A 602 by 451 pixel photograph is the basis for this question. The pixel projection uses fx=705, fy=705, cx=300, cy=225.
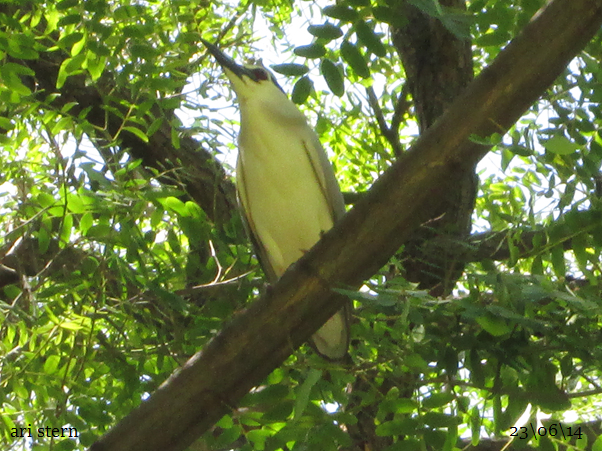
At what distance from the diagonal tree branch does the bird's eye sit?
1118 millimetres

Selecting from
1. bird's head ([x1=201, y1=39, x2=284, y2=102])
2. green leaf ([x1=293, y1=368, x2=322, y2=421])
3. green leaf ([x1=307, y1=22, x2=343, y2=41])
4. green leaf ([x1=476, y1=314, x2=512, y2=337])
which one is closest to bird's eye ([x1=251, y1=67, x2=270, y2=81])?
bird's head ([x1=201, y1=39, x2=284, y2=102])

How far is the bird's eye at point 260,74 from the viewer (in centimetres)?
247

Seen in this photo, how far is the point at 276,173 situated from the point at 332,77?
2.69 ft

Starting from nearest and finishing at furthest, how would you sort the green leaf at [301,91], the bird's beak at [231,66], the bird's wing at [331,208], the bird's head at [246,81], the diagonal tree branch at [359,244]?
the diagonal tree branch at [359,244] → the green leaf at [301,91] → the bird's wing at [331,208] → the bird's beak at [231,66] → the bird's head at [246,81]

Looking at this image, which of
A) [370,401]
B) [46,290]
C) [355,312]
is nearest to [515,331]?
[370,401]

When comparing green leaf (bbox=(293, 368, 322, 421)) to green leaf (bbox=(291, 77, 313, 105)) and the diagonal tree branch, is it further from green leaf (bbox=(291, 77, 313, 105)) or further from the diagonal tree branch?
green leaf (bbox=(291, 77, 313, 105))

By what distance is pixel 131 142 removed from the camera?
2.61 metres

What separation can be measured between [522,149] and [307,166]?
1.20 m

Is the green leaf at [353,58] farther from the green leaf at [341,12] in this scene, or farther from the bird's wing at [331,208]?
the bird's wing at [331,208]

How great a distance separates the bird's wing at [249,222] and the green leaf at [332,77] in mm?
870

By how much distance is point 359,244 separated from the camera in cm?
147

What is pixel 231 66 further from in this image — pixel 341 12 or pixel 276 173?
pixel 341 12

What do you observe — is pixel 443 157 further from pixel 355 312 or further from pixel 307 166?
pixel 307 166

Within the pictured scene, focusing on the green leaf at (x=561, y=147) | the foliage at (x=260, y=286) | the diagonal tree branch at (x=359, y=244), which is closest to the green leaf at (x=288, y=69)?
the foliage at (x=260, y=286)
